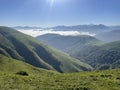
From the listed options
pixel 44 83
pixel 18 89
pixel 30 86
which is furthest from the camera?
pixel 44 83

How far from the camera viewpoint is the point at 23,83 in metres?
32.2

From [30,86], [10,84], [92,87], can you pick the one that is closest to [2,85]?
[10,84]

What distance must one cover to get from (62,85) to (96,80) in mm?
6091

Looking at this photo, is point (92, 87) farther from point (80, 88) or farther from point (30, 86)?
point (30, 86)

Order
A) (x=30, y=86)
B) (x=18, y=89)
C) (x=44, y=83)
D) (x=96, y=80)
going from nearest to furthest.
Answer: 1. (x=18, y=89)
2. (x=30, y=86)
3. (x=44, y=83)
4. (x=96, y=80)

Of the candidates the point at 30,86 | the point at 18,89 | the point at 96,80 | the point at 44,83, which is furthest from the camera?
the point at 96,80

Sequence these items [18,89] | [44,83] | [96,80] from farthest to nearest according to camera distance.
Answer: [96,80] < [44,83] < [18,89]

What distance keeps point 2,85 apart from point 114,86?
46.0 feet

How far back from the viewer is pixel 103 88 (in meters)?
29.7

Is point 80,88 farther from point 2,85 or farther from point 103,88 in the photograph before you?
point 2,85

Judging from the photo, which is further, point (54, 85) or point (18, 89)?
point (54, 85)

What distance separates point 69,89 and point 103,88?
417 centimetres

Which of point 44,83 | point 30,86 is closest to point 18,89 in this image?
point 30,86

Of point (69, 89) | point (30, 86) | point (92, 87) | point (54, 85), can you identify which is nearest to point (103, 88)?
point (92, 87)
